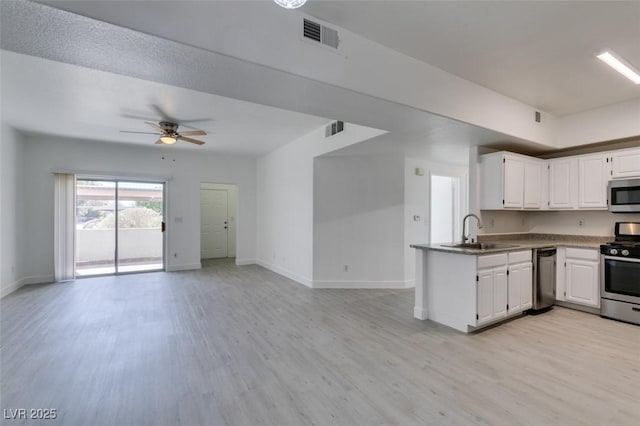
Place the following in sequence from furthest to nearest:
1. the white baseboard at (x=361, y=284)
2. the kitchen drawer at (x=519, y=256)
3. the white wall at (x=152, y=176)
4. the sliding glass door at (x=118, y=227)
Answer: the sliding glass door at (x=118, y=227)
the white wall at (x=152, y=176)
the white baseboard at (x=361, y=284)
the kitchen drawer at (x=519, y=256)

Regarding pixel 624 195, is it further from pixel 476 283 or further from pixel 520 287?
pixel 476 283

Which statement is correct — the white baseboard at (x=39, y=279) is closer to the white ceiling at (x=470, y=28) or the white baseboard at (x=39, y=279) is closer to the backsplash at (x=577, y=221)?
the white ceiling at (x=470, y=28)

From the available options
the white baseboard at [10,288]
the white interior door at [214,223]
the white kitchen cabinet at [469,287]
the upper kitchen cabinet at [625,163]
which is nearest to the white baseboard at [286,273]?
the white interior door at [214,223]

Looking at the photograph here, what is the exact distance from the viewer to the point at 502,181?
398 cm

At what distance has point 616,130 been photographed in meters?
Answer: 3.77

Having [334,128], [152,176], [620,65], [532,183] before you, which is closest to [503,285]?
[532,183]

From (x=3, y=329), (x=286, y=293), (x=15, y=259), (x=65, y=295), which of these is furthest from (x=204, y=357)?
(x=15, y=259)

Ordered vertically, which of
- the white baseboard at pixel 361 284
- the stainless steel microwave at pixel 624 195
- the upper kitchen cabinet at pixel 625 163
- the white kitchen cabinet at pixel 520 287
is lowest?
the white baseboard at pixel 361 284

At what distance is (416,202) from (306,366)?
3.87 m

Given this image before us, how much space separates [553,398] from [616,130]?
3.64 metres

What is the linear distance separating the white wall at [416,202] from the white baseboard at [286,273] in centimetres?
187

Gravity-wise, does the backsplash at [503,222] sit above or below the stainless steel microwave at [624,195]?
below

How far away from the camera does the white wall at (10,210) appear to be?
15.5 feet

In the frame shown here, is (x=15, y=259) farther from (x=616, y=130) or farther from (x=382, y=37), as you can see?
(x=616, y=130)
